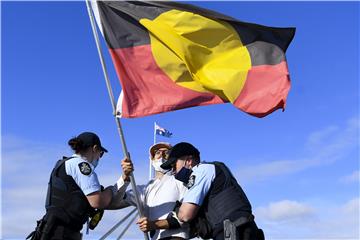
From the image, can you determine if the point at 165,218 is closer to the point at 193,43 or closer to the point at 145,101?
the point at 145,101

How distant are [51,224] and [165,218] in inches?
50.5

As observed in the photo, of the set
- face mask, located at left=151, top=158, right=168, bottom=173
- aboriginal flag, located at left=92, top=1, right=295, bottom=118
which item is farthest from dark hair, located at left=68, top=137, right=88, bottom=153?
face mask, located at left=151, top=158, right=168, bottom=173

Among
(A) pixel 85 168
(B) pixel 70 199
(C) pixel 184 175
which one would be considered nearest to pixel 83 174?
(A) pixel 85 168

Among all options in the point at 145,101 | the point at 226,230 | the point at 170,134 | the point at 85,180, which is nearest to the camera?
the point at 226,230

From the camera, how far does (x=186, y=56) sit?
6.65 m

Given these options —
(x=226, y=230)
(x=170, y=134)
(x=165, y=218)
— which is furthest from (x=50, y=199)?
(x=170, y=134)

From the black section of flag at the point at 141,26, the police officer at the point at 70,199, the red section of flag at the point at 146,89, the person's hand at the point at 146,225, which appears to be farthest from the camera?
the black section of flag at the point at 141,26

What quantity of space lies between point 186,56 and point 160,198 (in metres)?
1.81

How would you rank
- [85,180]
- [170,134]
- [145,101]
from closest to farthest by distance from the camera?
[85,180] < [145,101] < [170,134]

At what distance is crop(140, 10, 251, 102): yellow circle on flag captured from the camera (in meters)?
6.55

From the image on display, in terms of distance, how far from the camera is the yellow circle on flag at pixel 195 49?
655 centimetres

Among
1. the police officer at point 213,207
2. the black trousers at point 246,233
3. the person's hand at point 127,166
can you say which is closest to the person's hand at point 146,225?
the police officer at point 213,207

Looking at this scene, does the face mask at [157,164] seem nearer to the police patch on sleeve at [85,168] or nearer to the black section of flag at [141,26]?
the police patch on sleeve at [85,168]

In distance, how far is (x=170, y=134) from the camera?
52.8ft
